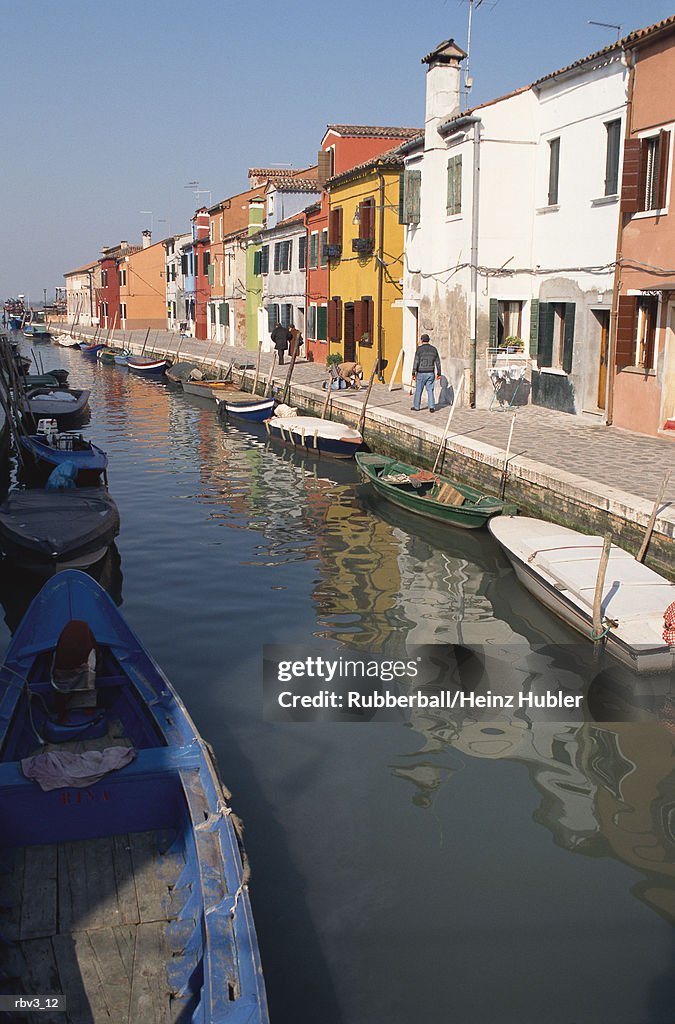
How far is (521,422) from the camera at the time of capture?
19062 mm

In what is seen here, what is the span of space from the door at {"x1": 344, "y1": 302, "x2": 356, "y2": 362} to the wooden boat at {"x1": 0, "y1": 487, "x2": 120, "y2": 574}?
18.8 m

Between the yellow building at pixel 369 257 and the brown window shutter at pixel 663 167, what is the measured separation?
11.2 m

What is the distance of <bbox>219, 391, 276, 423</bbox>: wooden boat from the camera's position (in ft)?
88.5

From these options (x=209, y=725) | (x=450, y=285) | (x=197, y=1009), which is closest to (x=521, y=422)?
(x=450, y=285)

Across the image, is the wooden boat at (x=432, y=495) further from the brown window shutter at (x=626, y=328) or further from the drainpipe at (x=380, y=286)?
the drainpipe at (x=380, y=286)

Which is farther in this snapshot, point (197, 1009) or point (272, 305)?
point (272, 305)

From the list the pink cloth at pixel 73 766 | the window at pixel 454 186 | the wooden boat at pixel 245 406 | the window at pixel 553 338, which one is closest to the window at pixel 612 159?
the window at pixel 553 338

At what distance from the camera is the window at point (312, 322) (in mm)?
36094

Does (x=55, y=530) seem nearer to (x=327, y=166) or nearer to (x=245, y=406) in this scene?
(x=245, y=406)

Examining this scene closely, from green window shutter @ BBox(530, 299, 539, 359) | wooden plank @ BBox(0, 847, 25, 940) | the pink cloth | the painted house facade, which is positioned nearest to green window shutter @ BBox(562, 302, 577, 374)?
green window shutter @ BBox(530, 299, 539, 359)

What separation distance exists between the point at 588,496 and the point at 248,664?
5.46m

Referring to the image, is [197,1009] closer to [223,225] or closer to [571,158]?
[571,158]

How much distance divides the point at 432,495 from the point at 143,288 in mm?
62107

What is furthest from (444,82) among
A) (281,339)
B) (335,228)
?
(281,339)
